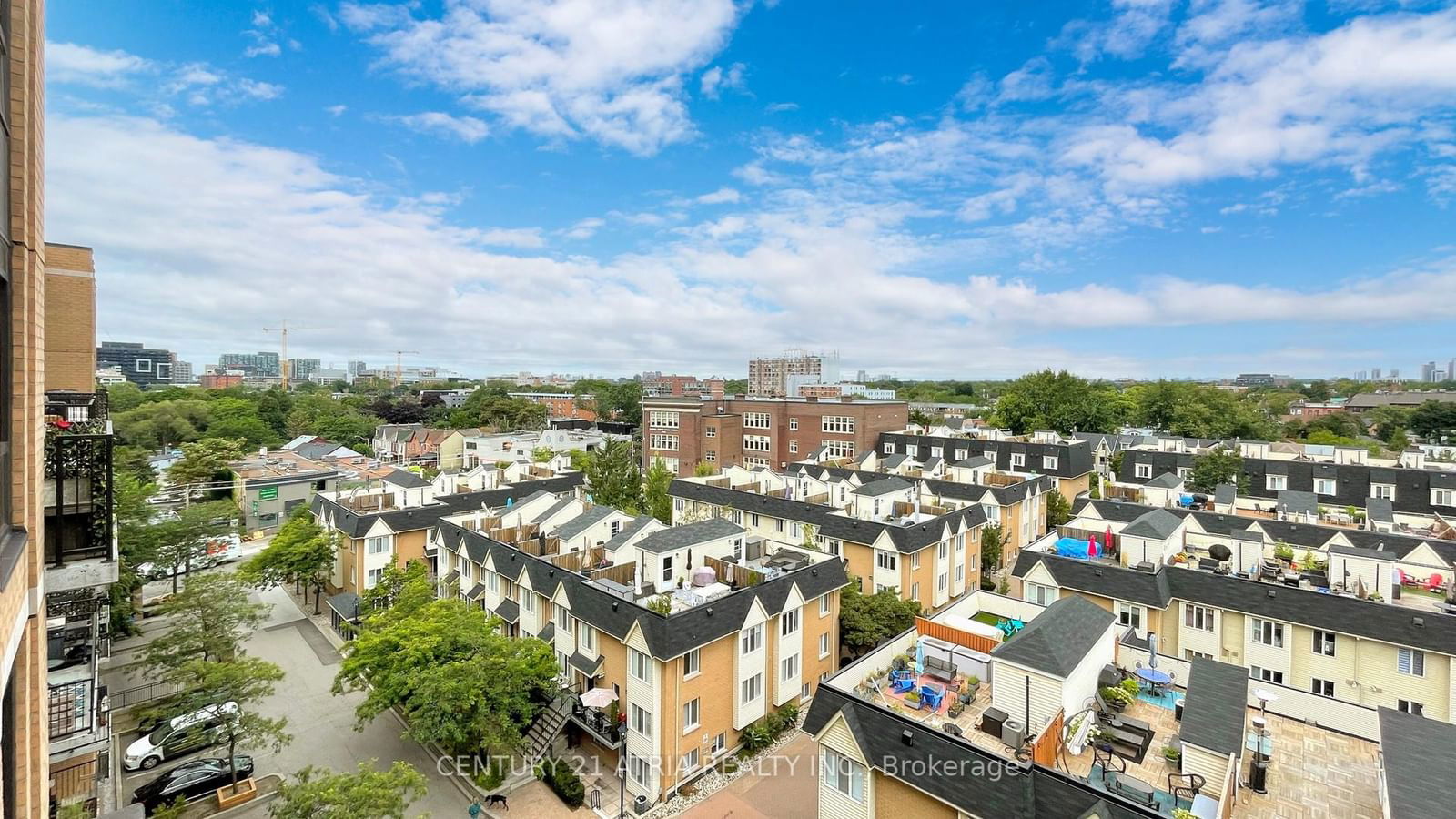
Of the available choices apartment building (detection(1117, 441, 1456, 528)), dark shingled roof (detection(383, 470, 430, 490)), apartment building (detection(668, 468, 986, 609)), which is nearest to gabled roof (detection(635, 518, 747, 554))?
apartment building (detection(668, 468, 986, 609))

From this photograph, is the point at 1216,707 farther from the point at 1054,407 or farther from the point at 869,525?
the point at 1054,407

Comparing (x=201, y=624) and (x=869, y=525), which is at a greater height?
(x=869, y=525)

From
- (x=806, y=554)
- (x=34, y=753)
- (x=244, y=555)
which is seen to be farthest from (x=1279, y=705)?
(x=244, y=555)

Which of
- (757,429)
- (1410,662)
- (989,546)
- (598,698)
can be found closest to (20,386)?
(598,698)

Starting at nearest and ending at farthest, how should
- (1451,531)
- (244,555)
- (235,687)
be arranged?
(235,687) < (1451,531) < (244,555)

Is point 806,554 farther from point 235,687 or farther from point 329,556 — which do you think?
point 329,556

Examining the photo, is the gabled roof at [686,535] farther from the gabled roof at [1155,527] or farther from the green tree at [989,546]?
the green tree at [989,546]
